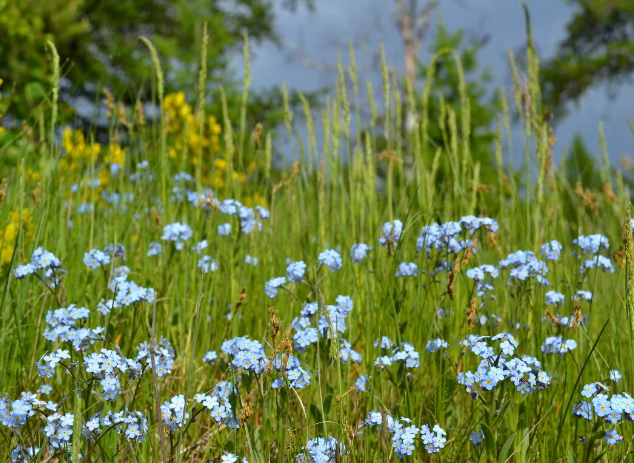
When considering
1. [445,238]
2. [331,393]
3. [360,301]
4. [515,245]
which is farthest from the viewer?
[515,245]

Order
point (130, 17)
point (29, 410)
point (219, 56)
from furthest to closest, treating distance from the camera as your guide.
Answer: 1. point (219, 56)
2. point (130, 17)
3. point (29, 410)

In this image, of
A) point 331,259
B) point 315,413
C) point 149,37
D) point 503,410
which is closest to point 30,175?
point 331,259

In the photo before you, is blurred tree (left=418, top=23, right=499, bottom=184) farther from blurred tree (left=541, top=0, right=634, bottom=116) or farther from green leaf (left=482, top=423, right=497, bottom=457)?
green leaf (left=482, top=423, right=497, bottom=457)

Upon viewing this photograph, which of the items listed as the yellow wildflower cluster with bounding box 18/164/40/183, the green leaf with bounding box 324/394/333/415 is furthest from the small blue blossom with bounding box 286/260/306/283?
the yellow wildflower cluster with bounding box 18/164/40/183

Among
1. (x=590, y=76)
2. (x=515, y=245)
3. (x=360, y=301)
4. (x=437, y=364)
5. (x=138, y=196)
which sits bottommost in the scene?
(x=437, y=364)

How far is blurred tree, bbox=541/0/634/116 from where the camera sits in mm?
17469

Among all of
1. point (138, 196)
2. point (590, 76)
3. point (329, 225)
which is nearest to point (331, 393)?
point (329, 225)

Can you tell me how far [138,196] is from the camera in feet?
10.8

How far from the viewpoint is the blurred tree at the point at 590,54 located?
57.3 ft

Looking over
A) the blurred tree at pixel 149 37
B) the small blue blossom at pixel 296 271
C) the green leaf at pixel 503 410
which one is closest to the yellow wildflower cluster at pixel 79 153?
the small blue blossom at pixel 296 271

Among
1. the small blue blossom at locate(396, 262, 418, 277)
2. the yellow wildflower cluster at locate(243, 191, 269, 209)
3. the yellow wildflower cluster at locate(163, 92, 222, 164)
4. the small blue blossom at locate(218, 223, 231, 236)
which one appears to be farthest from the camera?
the yellow wildflower cluster at locate(163, 92, 222, 164)

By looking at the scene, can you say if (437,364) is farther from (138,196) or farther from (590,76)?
(590,76)

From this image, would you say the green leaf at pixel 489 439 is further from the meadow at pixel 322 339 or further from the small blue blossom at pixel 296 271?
the small blue blossom at pixel 296 271

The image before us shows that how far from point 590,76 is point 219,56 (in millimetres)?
10453
